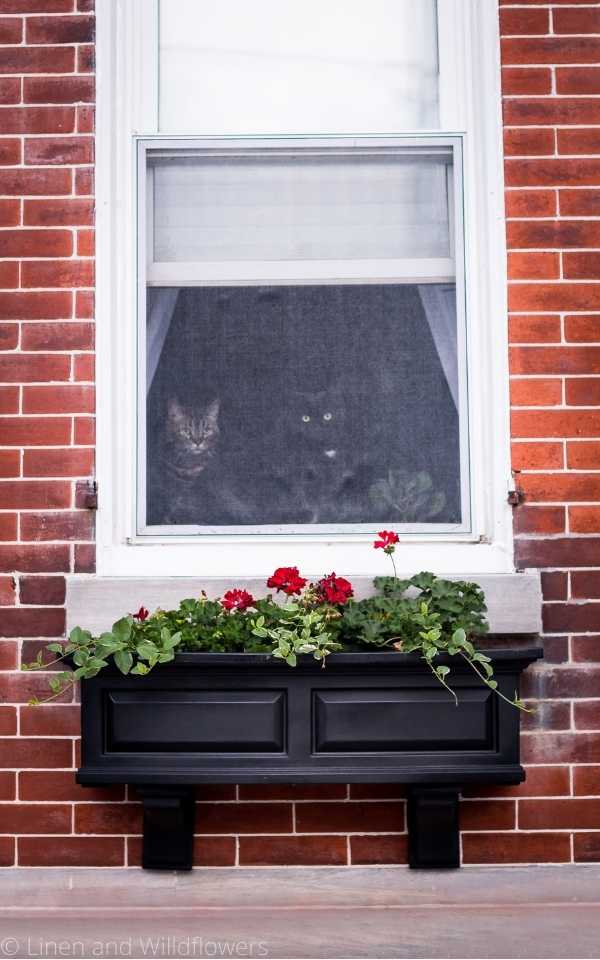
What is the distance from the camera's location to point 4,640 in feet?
9.84

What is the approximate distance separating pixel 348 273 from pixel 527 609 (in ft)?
3.78

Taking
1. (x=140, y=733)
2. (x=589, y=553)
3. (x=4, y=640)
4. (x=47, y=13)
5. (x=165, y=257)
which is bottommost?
(x=140, y=733)

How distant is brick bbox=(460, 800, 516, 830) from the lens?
9.70 ft

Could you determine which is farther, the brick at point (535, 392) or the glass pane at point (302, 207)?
the glass pane at point (302, 207)

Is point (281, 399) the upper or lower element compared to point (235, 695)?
upper

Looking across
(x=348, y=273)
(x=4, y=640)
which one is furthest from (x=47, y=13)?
(x=4, y=640)

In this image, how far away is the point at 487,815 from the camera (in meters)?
2.96

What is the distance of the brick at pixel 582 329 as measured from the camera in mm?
3053

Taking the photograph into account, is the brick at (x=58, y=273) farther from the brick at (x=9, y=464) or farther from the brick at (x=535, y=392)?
the brick at (x=535, y=392)

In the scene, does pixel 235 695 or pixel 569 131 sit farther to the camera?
pixel 569 131

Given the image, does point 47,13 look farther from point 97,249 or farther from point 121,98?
point 97,249

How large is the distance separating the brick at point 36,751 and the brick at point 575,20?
2.61m

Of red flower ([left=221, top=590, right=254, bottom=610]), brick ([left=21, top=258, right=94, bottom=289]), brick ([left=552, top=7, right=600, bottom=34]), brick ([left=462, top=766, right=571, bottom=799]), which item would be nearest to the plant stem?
brick ([left=462, top=766, right=571, bottom=799])

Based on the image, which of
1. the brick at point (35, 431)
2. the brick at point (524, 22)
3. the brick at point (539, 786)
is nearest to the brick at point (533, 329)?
the brick at point (524, 22)
